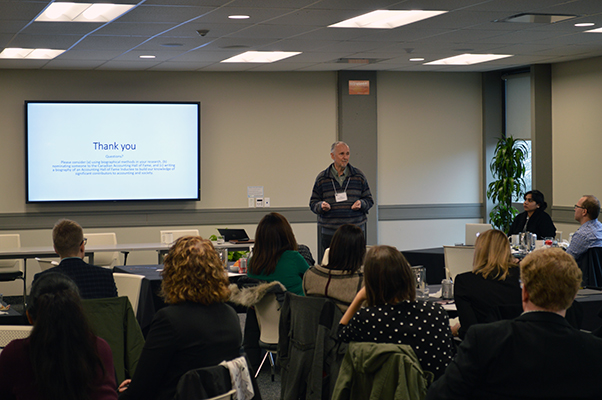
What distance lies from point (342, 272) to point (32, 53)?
5.87 metres

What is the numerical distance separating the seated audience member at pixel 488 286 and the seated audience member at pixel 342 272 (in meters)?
0.57

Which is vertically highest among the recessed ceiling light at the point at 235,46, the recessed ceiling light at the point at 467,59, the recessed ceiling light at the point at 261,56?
the recessed ceiling light at the point at 467,59

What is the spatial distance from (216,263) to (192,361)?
429mm

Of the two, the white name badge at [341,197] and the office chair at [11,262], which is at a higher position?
the white name badge at [341,197]

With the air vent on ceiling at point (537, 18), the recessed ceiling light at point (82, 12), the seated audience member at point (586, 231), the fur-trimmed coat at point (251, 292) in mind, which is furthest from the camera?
the air vent on ceiling at point (537, 18)

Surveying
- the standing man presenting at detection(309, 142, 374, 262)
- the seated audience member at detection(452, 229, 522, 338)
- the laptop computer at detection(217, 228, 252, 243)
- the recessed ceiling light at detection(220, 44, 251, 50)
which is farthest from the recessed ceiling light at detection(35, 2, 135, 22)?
the seated audience member at detection(452, 229, 522, 338)

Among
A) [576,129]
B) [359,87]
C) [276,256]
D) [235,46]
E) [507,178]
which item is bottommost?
[276,256]

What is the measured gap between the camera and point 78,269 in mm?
3764

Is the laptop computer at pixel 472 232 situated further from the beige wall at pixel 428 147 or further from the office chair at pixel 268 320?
the office chair at pixel 268 320

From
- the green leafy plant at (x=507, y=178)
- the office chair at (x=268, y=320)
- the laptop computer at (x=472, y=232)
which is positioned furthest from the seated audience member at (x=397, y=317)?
the green leafy plant at (x=507, y=178)

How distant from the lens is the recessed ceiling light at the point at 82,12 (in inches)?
222

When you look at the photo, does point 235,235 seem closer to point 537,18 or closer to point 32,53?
point 32,53

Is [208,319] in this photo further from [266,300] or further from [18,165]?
[18,165]

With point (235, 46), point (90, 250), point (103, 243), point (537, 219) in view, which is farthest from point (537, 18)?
point (103, 243)
